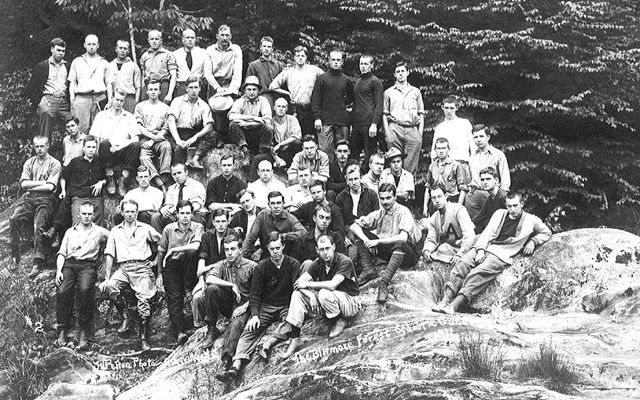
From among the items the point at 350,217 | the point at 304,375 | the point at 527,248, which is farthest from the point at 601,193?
the point at 304,375

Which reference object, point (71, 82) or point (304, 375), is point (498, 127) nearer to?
point (71, 82)

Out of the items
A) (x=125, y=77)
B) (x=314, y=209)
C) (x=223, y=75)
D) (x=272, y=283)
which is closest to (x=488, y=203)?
(x=314, y=209)

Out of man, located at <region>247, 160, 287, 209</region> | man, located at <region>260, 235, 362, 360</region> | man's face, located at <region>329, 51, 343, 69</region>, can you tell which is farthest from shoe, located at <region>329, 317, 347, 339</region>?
man's face, located at <region>329, 51, 343, 69</region>

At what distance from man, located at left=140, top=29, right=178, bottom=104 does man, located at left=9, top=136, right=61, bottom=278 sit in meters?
2.20

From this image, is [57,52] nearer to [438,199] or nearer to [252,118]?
[252,118]

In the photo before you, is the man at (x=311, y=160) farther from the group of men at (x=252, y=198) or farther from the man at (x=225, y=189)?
the man at (x=225, y=189)

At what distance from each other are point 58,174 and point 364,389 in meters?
6.89

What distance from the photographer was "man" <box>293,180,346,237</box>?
11758mm

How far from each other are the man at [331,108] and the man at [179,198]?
2.33m

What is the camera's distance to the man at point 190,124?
14117 millimetres

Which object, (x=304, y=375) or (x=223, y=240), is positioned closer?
(x=304, y=375)

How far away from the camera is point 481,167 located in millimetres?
12961

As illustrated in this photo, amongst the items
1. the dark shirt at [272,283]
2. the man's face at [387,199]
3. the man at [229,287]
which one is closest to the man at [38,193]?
the man at [229,287]

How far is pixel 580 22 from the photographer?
642 inches
